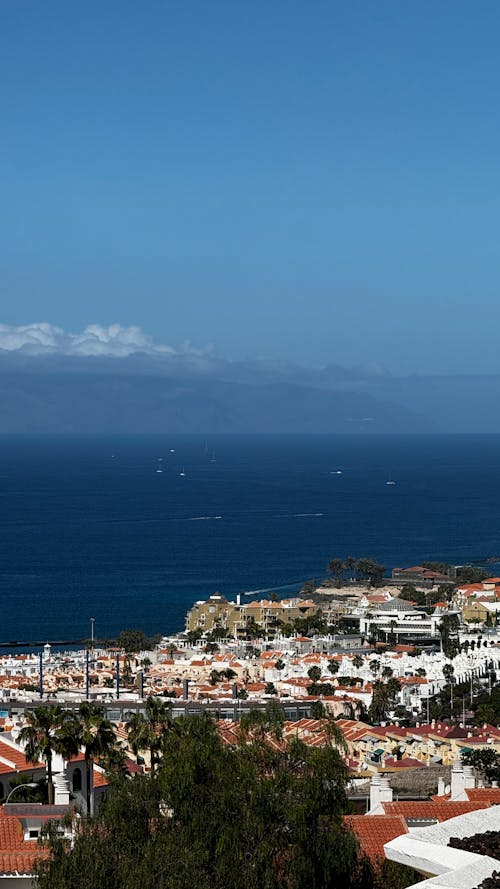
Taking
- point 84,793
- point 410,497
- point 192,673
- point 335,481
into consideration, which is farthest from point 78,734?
point 335,481

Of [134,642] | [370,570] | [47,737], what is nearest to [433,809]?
[47,737]

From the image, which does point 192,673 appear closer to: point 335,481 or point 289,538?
point 289,538

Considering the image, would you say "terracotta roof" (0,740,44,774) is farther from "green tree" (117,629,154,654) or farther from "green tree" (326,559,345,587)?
"green tree" (326,559,345,587)

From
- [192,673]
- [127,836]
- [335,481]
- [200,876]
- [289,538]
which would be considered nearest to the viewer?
[200,876]

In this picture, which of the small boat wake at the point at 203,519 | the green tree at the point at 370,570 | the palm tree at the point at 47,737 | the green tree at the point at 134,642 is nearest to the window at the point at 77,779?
the palm tree at the point at 47,737

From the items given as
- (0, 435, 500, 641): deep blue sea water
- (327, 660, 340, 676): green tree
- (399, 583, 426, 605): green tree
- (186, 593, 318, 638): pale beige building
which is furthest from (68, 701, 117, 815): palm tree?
(399, 583, 426, 605): green tree

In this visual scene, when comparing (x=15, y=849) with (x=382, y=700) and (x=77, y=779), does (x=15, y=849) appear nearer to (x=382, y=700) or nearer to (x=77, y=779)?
(x=77, y=779)
